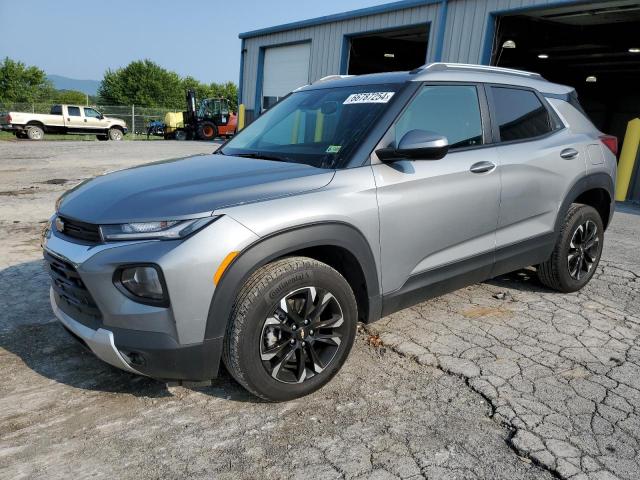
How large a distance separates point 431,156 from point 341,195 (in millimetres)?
600

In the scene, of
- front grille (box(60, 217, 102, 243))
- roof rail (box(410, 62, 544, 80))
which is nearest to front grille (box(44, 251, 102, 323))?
front grille (box(60, 217, 102, 243))

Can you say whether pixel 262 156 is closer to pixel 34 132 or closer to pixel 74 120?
pixel 34 132

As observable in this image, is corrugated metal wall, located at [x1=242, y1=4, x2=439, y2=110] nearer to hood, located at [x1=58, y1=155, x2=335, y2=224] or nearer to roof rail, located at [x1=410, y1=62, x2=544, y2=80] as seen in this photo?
roof rail, located at [x1=410, y1=62, x2=544, y2=80]

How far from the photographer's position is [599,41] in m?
14.9

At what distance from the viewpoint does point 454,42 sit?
11.9 metres

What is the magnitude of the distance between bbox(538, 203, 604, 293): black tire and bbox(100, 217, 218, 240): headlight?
3075mm

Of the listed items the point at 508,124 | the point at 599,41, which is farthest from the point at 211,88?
the point at 508,124

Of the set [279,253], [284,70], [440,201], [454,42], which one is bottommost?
[279,253]

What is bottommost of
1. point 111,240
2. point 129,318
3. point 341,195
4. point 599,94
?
point 129,318

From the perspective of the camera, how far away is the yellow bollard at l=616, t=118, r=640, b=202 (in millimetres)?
10454

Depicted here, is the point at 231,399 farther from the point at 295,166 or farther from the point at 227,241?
the point at 295,166

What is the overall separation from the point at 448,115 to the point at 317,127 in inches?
34.0

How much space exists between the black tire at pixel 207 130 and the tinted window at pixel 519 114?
25.4 meters

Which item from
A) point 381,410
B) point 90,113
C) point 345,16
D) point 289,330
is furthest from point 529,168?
point 90,113
